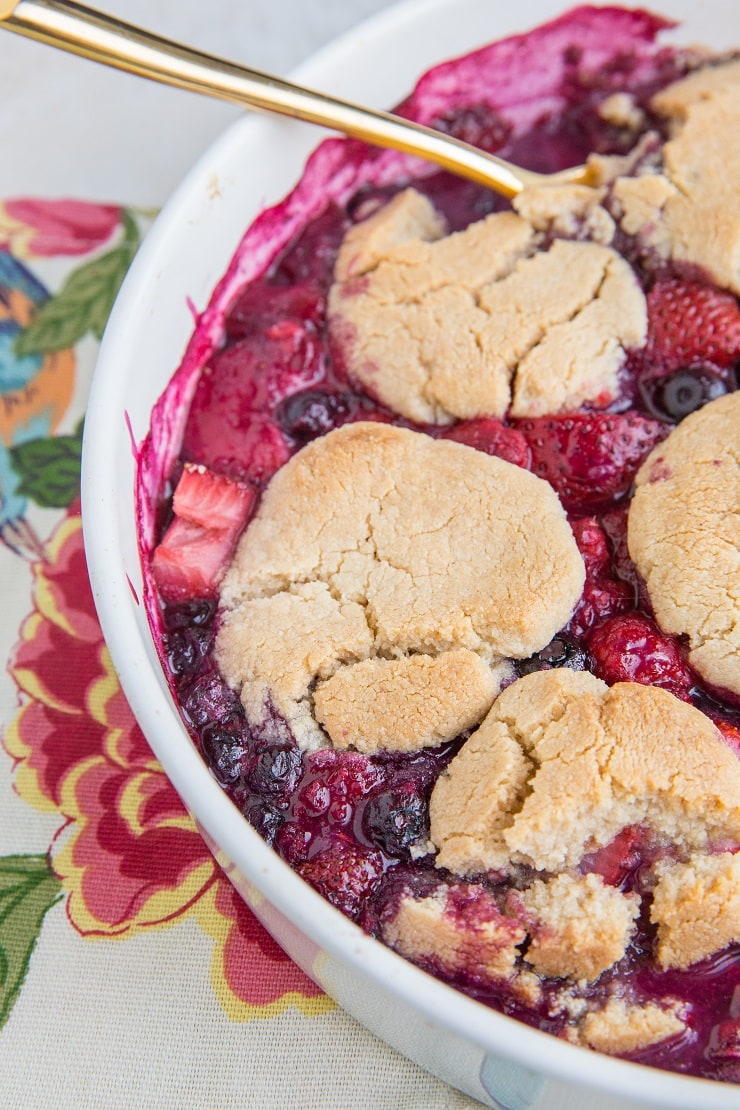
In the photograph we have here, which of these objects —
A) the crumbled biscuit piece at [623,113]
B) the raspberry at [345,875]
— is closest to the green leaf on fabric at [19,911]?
the raspberry at [345,875]

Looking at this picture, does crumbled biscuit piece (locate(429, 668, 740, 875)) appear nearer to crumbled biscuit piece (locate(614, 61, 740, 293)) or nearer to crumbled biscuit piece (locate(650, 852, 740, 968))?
crumbled biscuit piece (locate(650, 852, 740, 968))

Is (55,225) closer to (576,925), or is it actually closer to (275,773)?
(275,773)

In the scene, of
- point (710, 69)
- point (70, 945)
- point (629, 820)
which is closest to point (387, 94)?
point (710, 69)

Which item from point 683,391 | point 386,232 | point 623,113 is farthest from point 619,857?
point 623,113

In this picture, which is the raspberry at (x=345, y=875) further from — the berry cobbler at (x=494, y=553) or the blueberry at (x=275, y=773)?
the blueberry at (x=275, y=773)

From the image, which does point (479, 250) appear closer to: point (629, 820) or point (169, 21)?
point (629, 820)

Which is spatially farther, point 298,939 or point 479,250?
point 479,250
